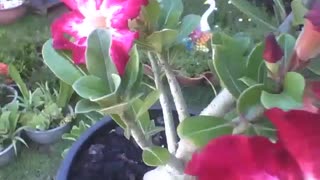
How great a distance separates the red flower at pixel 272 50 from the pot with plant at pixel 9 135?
131 cm

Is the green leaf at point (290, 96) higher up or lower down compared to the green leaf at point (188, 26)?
higher up

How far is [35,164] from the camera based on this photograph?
5.74 feet

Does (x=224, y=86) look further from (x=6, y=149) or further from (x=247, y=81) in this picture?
(x=6, y=149)

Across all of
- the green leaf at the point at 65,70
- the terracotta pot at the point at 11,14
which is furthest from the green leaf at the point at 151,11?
the terracotta pot at the point at 11,14

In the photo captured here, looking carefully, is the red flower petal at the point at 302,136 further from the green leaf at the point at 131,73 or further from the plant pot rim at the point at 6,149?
the plant pot rim at the point at 6,149

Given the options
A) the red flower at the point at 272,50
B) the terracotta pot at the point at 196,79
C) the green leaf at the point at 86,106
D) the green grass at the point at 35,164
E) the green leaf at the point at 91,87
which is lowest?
the green grass at the point at 35,164

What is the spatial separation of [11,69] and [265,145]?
55.7 inches

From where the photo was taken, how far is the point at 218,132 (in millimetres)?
621

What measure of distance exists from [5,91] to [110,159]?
0.95m

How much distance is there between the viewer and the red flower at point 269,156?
43 centimetres

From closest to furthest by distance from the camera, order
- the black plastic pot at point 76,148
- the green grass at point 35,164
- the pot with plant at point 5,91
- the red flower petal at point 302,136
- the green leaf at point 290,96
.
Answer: the red flower petal at point 302,136 < the green leaf at point 290,96 < the black plastic pot at point 76,148 < the green grass at point 35,164 < the pot with plant at point 5,91

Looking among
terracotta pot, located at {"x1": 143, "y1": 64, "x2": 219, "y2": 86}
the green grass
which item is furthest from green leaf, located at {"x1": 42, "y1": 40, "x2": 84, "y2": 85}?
terracotta pot, located at {"x1": 143, "y1": 64, "x2": 219, "y2": 86}

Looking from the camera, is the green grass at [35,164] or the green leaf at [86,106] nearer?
the green leaf at [86,106]

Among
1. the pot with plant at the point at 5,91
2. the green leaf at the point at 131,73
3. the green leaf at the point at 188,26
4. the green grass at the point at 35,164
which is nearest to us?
the green leaf at the point at 131,73
